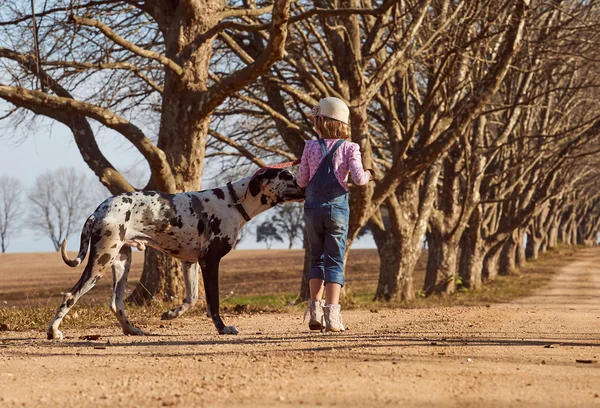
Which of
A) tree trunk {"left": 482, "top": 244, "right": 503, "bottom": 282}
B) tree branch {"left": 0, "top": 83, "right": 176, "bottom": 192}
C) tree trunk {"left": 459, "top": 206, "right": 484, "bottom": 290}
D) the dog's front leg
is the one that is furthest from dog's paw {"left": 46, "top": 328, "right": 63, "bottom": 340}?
tree trunk {"left": 482, "top": 244, "right": 503, "bottom": 282}

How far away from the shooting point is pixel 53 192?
8575 centimetres

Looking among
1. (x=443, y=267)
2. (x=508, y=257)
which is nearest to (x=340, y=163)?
(x=443, y=267)

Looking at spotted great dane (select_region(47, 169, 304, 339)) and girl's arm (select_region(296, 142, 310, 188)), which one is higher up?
girl's arm (select_region(296, 142, 310, 188))

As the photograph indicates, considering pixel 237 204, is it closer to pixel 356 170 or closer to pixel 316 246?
pixel 316 246

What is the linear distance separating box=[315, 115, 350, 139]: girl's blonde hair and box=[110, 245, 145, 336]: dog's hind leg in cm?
230

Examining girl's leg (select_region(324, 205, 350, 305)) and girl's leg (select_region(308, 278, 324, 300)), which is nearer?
girl's leg (select_region(324, 205, 350, 305))

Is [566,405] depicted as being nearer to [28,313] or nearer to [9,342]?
[9,342]

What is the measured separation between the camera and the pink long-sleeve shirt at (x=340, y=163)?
774cm

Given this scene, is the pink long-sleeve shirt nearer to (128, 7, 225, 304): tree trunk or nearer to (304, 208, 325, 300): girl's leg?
(304, 208, 325, 300): girl's leg

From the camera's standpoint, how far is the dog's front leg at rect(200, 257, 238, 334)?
812 centimetres

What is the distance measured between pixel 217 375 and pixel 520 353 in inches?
109

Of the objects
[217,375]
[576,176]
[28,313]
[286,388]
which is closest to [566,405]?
[286,388]

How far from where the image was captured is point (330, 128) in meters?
7.89

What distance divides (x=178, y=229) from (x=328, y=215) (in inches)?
62.0
